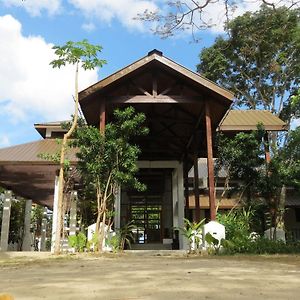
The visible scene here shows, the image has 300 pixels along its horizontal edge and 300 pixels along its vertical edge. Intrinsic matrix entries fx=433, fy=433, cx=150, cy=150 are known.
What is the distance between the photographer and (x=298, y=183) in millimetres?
14617

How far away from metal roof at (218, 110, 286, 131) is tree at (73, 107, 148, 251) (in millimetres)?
4745

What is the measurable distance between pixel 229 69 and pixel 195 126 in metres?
11.4

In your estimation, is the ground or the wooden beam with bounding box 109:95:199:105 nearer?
the ground

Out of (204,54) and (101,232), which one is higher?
(204,54)

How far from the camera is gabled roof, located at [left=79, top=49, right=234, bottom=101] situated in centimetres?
1202

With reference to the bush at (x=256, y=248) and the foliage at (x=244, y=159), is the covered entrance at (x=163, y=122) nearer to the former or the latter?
the foliage at (x=244, y=159)

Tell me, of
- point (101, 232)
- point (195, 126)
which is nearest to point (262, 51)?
point (195, 126)

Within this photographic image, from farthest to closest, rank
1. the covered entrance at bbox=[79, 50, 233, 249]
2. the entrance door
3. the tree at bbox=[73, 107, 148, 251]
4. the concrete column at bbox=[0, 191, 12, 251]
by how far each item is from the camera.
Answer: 1. the entrance door
2. the concrete column at bbox=[0, 191, 12, 251]
3. the covered entrance at bbox=[79, 50, 233, 249]
4. the tree at bbox=[73, 107, 148, 251]

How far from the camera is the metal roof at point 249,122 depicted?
15398mm

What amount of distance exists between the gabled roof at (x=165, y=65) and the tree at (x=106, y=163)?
1148 mm

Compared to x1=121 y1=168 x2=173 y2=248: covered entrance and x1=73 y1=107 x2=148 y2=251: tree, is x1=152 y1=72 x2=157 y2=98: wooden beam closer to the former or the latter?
x1=73 y1=107 x2=148 y2=251: tree

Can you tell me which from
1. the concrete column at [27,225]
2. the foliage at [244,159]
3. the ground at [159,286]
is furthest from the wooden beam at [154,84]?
the concrete column at [27,225]

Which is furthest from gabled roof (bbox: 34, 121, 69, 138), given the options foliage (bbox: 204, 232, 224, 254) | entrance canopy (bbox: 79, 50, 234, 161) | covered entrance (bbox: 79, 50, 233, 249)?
foliage (bbox: 204, 232, 224, 254)

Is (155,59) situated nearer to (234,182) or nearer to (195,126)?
(195,126)
